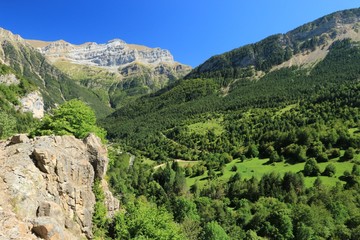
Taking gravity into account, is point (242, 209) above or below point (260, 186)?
below

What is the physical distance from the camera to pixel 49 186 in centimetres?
3114

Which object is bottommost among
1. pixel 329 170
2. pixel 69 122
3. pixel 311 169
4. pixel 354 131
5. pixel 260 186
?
pixel 329 170

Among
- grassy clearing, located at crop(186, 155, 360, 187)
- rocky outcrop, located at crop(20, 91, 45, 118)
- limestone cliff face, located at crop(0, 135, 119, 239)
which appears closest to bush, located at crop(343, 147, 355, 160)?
grassy clearing, located at crop(186, 155, 360, 187)

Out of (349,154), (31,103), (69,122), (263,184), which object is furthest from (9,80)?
(349,154)

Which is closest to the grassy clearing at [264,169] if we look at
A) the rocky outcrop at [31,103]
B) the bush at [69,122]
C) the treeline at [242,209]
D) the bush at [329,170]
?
the bush at [329,170]

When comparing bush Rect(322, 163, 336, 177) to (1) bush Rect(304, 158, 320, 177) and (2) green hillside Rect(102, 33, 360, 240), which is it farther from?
(1) bush Rect(304, 158, 320, 177)

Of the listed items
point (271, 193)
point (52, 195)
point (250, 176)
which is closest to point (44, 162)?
point (52, 195)

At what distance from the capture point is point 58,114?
4872 cm

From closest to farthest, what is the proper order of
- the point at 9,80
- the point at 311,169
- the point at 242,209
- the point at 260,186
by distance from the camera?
the point at 242,209, the point at 260,186, the point at 311,169, the point at 9,80

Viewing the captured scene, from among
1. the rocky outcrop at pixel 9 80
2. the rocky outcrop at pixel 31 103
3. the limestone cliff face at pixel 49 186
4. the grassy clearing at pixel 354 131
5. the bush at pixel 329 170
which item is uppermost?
the rocky outcrop at pixel 9 80

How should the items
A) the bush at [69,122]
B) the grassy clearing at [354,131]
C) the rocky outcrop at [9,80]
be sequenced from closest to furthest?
the bush at [69,122] < the grassy clearing at [354,131] < the rocky outcrop at [9,80]

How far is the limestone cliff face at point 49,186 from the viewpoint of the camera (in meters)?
24.5

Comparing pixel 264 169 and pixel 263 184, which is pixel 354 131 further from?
pixel 263 184

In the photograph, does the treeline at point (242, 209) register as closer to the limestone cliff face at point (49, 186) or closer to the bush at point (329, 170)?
the bush at point (329, 170)
